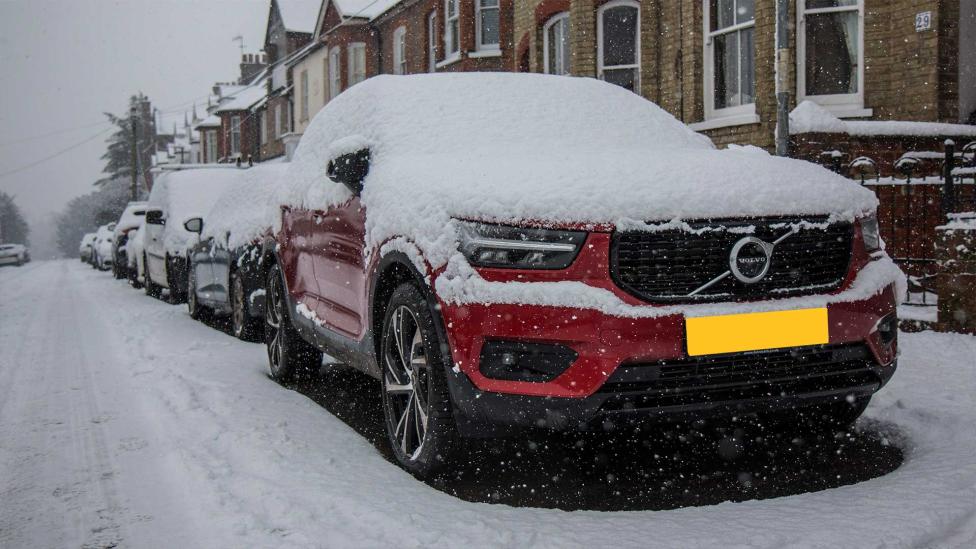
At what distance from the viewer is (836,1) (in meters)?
12.0

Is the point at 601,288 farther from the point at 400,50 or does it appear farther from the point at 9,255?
the point at 9,255

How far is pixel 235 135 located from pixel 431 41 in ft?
102

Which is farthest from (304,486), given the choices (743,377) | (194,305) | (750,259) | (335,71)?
(335,71)

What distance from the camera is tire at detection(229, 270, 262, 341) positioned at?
8.84 meters

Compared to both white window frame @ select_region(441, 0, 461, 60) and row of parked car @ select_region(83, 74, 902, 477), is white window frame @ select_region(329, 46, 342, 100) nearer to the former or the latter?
white window frame @ select_region(441, 0, 461, 60)

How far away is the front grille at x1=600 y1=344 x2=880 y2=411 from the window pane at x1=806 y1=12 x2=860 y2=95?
29.9 feet

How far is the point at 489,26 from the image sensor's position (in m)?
22.8

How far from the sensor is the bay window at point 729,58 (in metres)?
13.2

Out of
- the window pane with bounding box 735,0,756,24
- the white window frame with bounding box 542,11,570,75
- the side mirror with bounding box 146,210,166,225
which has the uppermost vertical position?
the white window frame with bounding box 542,11,570,75

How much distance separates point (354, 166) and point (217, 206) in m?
5.74

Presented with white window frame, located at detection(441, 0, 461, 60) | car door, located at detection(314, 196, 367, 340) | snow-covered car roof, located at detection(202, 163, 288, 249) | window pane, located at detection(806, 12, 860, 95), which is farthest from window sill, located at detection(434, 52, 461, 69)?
car door, located at detection(314, 196, 367, 340)

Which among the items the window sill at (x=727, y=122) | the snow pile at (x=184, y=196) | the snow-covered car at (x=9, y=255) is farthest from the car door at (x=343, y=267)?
the snow-covered car at (x=9, y=255)

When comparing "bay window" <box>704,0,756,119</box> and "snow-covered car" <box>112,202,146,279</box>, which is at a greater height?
"bay window" <box>704,0,756,119</box>

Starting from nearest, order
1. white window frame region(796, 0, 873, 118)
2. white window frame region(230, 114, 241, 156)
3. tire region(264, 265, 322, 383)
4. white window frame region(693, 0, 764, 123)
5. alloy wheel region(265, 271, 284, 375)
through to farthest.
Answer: tire region(264, 265, 322, 383) < alloy wheel region(265, 271, 284, 375) < white window frame region(796, 0, 873, 118) < white window frame region(693, 0, 764, 123) < white window frame region(230, 114, 241, 156)
